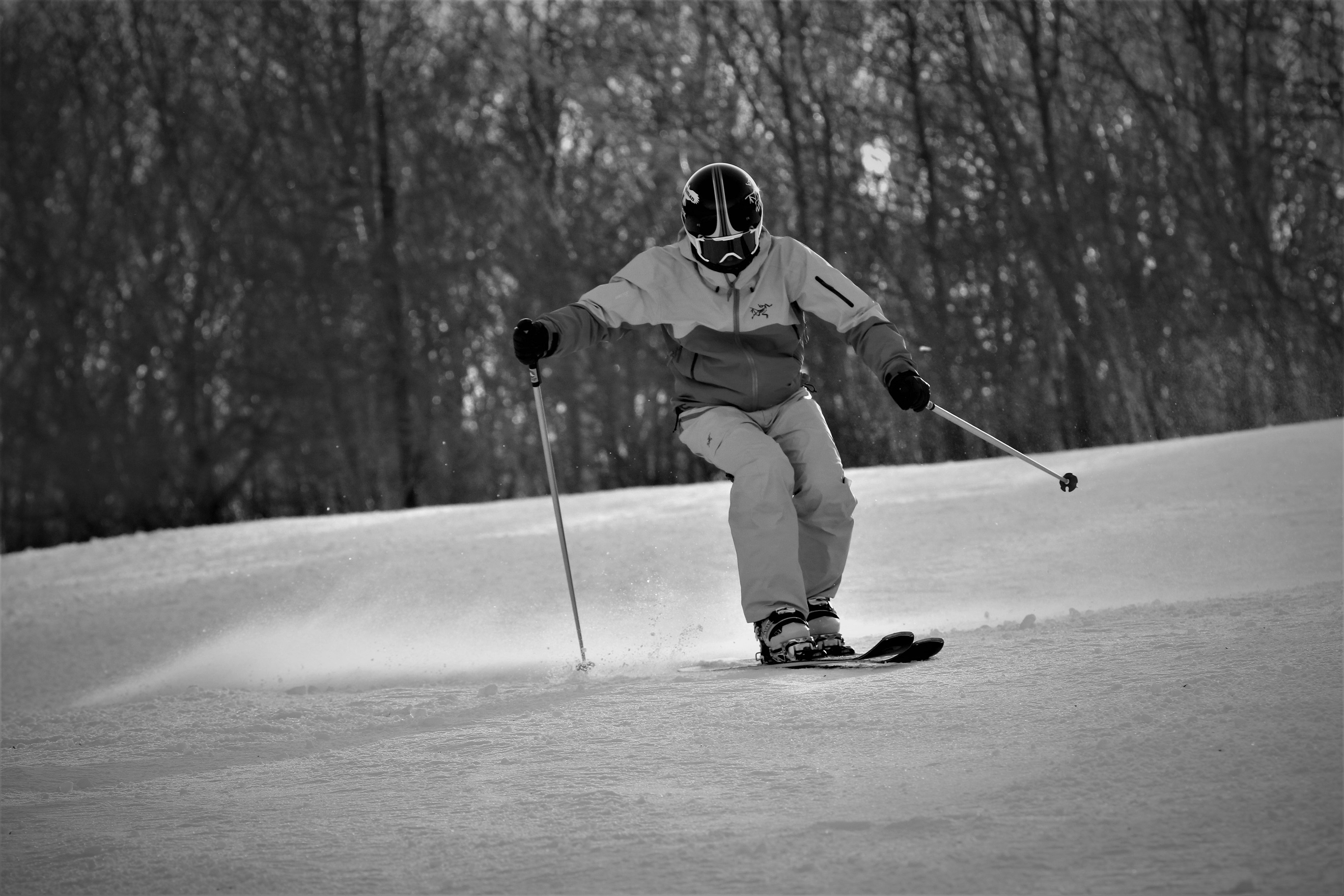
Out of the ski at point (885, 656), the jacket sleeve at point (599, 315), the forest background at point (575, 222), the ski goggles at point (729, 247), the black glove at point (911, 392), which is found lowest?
the ski at point (885, 656)

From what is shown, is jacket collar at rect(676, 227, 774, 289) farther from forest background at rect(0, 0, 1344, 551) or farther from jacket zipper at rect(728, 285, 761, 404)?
forest background at rect(0, 0, 1344, 551)

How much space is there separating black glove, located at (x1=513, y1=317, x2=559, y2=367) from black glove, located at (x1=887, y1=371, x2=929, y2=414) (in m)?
1.07

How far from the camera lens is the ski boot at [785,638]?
13.6 feet

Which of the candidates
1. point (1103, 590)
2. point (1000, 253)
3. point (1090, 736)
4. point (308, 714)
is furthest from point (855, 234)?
point (1090, 736)

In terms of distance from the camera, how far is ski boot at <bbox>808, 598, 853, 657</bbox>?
4.21 meters

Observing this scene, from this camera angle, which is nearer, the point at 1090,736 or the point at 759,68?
the point at 1090,736

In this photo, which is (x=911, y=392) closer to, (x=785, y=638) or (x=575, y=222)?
(x=785, y=638)

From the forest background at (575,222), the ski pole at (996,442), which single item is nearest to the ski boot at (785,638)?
the ski pole at (996,442)

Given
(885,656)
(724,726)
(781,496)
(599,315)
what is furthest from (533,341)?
(724,726)

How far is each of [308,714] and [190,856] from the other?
164 centimetres

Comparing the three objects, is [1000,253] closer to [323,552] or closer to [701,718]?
[323,552]

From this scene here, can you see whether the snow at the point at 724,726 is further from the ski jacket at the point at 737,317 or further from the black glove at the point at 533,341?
the black glove at the point at 533,341

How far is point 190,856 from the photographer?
243 cm

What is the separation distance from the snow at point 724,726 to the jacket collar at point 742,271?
1.20 m
